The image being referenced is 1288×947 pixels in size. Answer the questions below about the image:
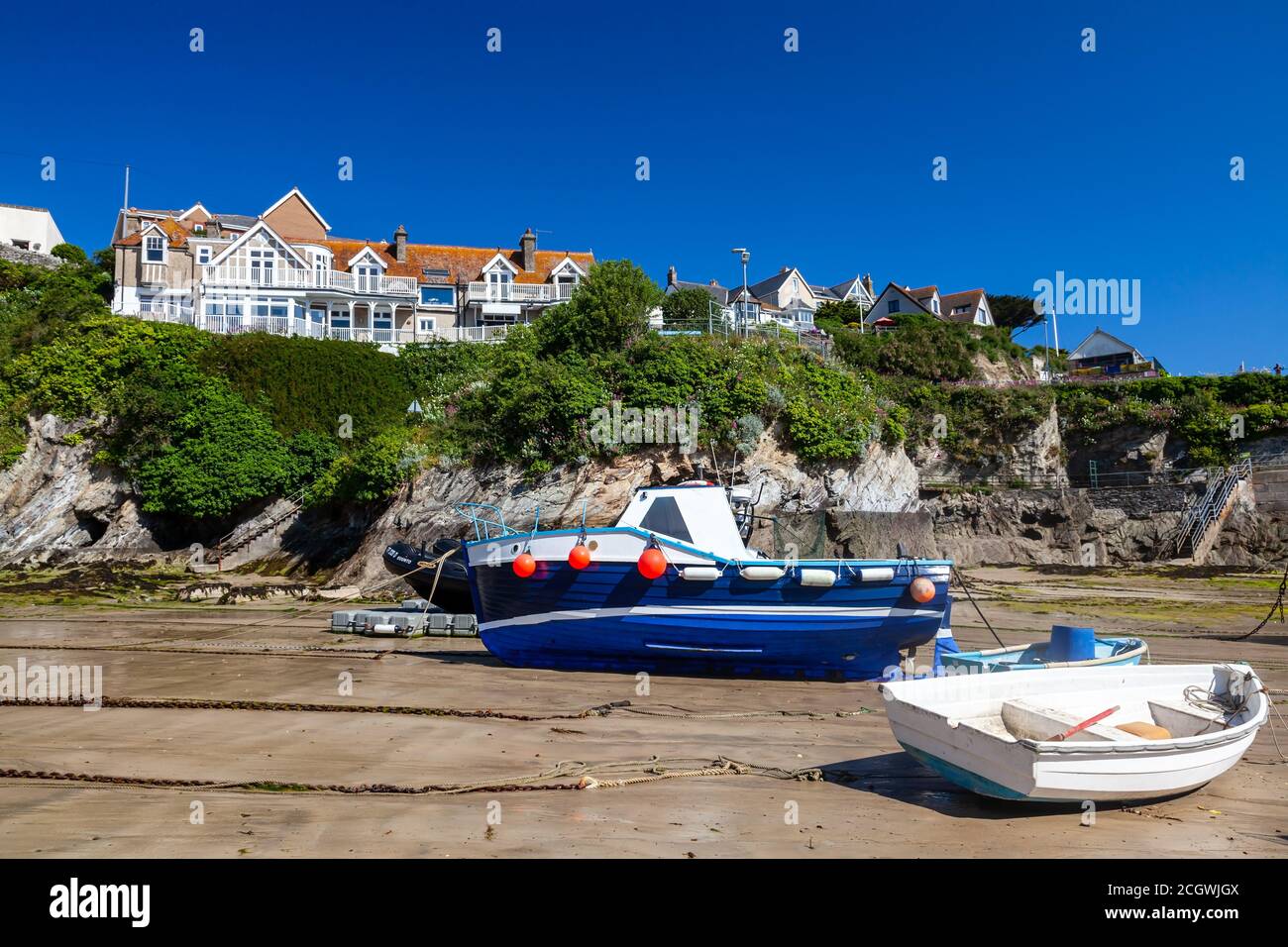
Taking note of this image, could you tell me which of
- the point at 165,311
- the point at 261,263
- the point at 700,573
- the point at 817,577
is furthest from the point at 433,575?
the point at 261,263

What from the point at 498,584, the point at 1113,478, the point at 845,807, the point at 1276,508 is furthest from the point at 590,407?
the point at 1276,508

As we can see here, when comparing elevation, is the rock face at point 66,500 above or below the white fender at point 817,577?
above

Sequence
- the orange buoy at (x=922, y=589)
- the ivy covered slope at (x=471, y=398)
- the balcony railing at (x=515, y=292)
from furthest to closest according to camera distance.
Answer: the balcony railing at (x=515, y=292)
the ivy covered slope at (x=471, y=398)
the orange buoy at (x=922, y=589)

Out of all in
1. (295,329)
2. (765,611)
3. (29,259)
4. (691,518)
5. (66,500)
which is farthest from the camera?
(29,259)

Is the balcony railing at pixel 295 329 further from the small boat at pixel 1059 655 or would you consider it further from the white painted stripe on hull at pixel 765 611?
the small boat at pixel 1059 655

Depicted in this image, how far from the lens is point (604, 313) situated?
2498 cm

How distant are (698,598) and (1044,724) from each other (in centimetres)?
530

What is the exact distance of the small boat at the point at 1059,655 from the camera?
9422mm

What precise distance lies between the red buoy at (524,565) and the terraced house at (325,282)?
26.6 metres

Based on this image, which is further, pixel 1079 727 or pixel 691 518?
pixel 691 518

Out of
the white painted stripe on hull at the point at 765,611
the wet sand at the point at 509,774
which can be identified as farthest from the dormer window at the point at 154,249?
the white painted stripe on hull at the point at 765,611

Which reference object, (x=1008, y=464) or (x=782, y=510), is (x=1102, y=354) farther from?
(x=782, y=510)
